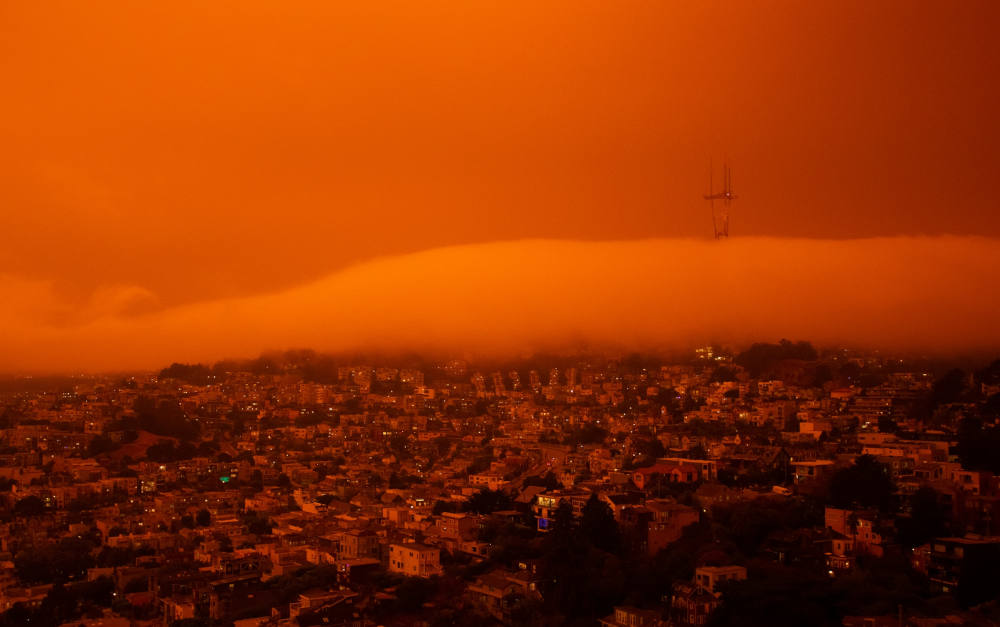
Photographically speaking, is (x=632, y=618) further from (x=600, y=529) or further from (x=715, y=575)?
(x=600, y=529)

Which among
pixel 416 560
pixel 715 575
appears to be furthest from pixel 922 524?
pixel 416 560

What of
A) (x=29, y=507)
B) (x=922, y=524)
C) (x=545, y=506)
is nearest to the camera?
(x=922, y=524)

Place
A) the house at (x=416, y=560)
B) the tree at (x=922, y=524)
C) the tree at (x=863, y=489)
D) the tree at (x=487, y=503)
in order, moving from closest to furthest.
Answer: the tree at (x=922, y=524) < the tree at (x=863, y=489) < the house at (x=416, y=560) < the tree at (x=487, y=503)

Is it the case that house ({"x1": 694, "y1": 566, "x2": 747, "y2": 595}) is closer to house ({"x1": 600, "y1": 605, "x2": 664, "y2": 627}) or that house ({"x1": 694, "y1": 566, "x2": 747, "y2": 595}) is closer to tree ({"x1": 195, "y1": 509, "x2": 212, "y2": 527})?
house ({"x1": 600, "y1": 605, "x2": 664, "y2": 627})

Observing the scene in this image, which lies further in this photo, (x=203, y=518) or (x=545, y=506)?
(x=203, y=518)

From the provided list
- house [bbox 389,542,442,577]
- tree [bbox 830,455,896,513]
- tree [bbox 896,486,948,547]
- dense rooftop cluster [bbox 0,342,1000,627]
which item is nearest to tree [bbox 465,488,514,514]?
dense rooftop cluster [bbox 0,342,1000,627]

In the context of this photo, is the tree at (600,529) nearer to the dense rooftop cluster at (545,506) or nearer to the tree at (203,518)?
the dense rooftop cluster at (545,506)

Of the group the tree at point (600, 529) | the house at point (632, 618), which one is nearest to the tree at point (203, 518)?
the tree at point (600, 529)

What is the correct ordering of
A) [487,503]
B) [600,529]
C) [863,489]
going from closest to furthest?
[863,489], [600,529], [487,503]
